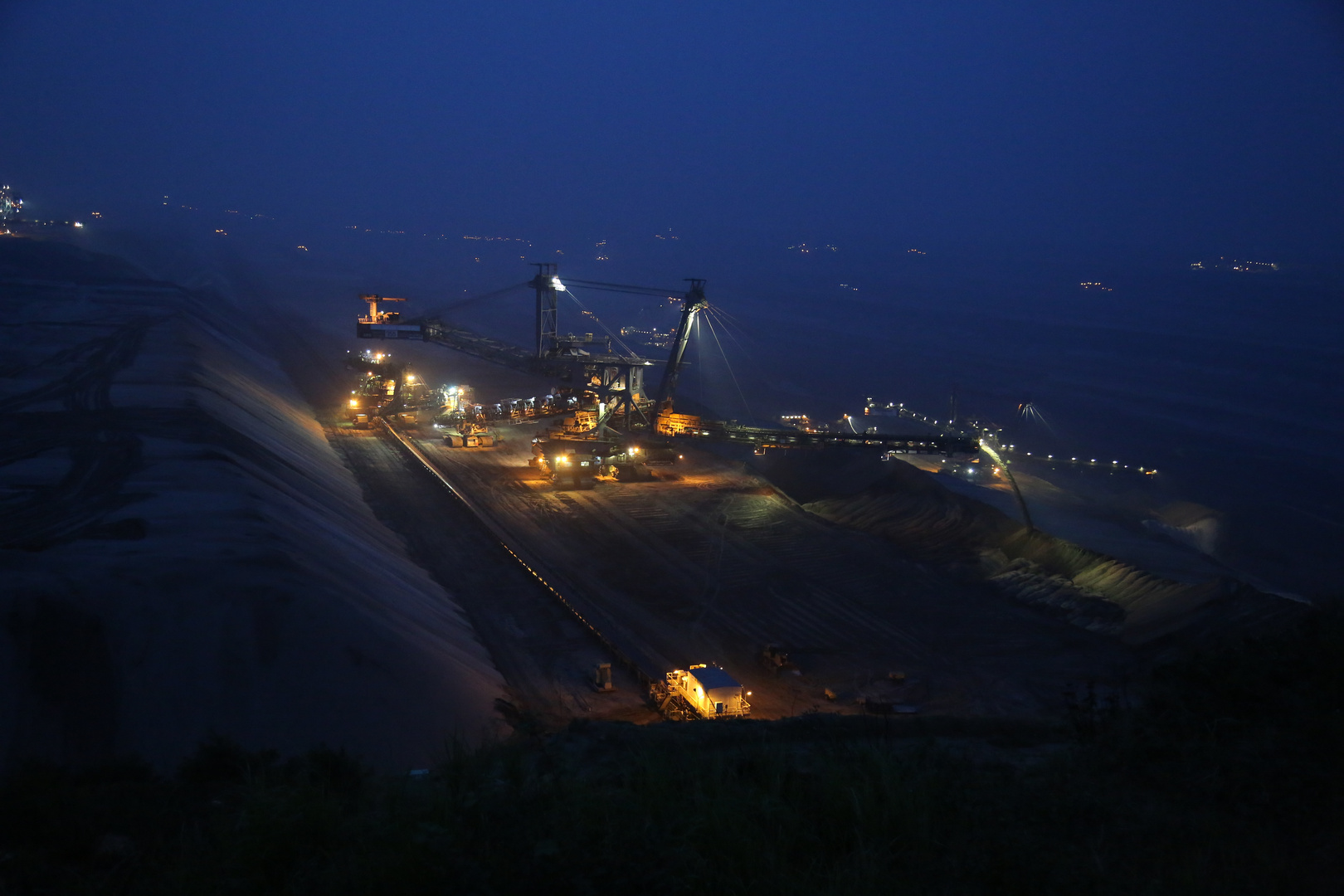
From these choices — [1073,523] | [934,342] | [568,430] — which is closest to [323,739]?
[1073,523]

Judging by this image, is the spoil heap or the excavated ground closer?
the spoil heap

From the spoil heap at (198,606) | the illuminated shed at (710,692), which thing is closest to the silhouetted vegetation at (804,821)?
the spoil heap at (198,606)

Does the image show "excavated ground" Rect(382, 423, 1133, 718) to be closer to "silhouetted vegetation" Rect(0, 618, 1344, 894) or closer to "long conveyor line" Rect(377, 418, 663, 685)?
"long conveyor line" Rect(377, 418, 663, 685)

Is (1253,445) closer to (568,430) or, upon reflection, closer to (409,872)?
(568,430)

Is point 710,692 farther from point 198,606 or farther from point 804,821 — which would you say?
point 804,821

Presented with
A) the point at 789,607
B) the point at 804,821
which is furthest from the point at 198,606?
the point at 789,607

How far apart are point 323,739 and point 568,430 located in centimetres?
2697

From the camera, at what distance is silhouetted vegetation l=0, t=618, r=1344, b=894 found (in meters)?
3.81

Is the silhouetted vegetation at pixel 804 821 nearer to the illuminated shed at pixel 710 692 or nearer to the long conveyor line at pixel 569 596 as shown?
the illuminated shed at pixel 710 692

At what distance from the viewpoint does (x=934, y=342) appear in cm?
8131

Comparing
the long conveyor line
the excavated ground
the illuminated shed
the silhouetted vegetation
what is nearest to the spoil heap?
the silhouetted vegetation

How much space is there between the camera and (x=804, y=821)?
4480 millimetres

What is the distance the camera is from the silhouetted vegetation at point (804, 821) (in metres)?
3.81

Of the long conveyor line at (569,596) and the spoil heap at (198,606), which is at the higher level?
the spoil heap at (198,606)
